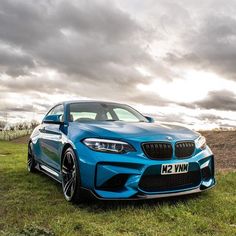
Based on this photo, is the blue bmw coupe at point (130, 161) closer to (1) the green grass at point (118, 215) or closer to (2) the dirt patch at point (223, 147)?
(1) the green grass at point (118, 215)

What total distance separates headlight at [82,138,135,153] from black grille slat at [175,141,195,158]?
0.66 m

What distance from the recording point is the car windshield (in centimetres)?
623

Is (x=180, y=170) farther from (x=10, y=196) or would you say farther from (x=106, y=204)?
(x=10, y=196)

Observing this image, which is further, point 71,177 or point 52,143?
point 52,143

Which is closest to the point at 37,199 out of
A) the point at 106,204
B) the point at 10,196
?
the point at 10,196

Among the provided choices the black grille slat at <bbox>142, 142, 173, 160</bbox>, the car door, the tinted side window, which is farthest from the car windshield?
the black grille slat at <bbox>142, 142, 173, 160</bbox>

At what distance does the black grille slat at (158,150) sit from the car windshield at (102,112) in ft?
5.11

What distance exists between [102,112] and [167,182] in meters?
2.26

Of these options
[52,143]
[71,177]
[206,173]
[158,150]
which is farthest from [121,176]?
[52,143]

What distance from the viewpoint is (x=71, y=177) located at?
5246mm

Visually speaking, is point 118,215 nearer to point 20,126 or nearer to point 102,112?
point 102,112

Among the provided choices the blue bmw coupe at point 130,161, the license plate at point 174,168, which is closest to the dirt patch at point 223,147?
the blue bmw coupe at point 130,161

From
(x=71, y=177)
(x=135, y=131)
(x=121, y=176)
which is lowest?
(x=71, y=177)

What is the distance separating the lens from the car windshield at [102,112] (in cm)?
623
